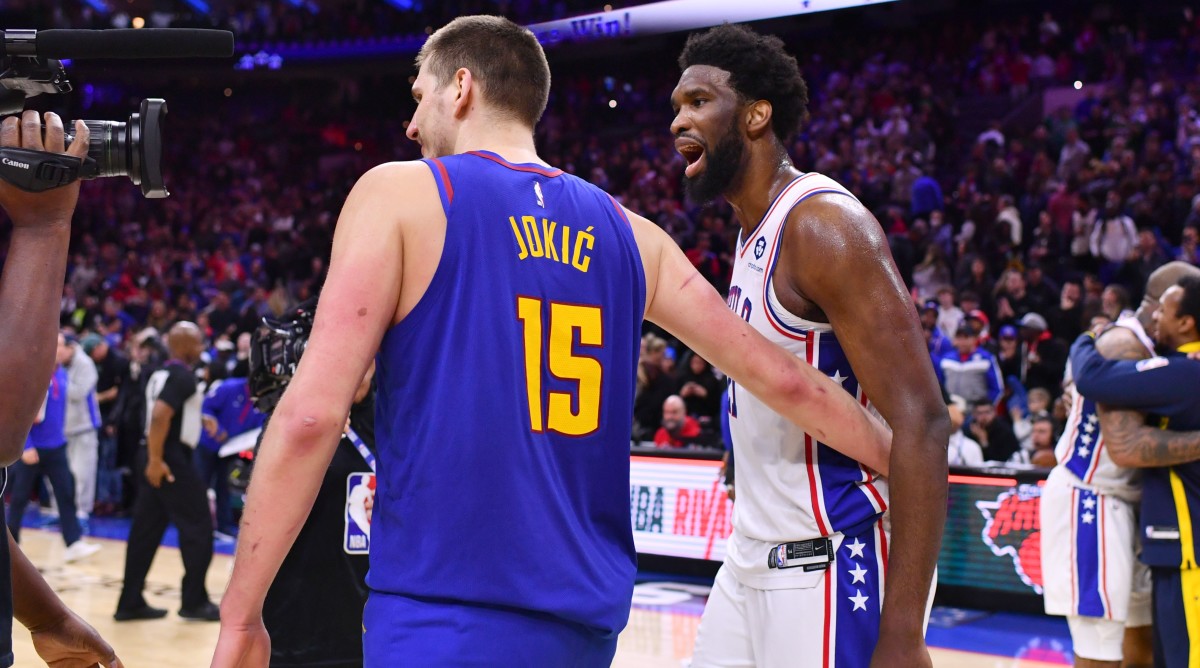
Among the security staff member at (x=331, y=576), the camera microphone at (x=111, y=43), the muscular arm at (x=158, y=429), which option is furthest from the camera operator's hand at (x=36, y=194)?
the muscular arm at (x=158, y=429)

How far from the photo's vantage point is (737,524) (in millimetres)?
2918

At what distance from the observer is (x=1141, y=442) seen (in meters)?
5.02

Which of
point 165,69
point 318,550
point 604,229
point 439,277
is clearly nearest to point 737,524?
point 604,229

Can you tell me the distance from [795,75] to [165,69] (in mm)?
25147

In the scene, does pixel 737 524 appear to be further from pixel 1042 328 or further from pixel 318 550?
pixel 1042 328

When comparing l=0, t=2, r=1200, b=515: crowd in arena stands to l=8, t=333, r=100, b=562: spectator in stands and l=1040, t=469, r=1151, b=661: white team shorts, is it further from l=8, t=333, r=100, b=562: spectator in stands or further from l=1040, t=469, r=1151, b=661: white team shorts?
l=1040, t=469, r=1151, b=661: white team shorts

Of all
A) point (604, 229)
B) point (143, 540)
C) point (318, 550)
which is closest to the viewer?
point (604, 229)

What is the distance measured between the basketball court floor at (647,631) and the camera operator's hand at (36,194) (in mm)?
5059

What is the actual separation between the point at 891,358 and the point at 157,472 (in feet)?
21.2

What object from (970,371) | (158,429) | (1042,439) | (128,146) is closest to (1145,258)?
(970,371)

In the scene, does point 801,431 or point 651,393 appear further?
point 651,393

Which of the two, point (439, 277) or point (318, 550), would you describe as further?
point (318, 550)

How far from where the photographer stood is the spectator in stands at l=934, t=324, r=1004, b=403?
10.0 metres

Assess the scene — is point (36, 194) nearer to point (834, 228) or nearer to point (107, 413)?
point (834, 228)
